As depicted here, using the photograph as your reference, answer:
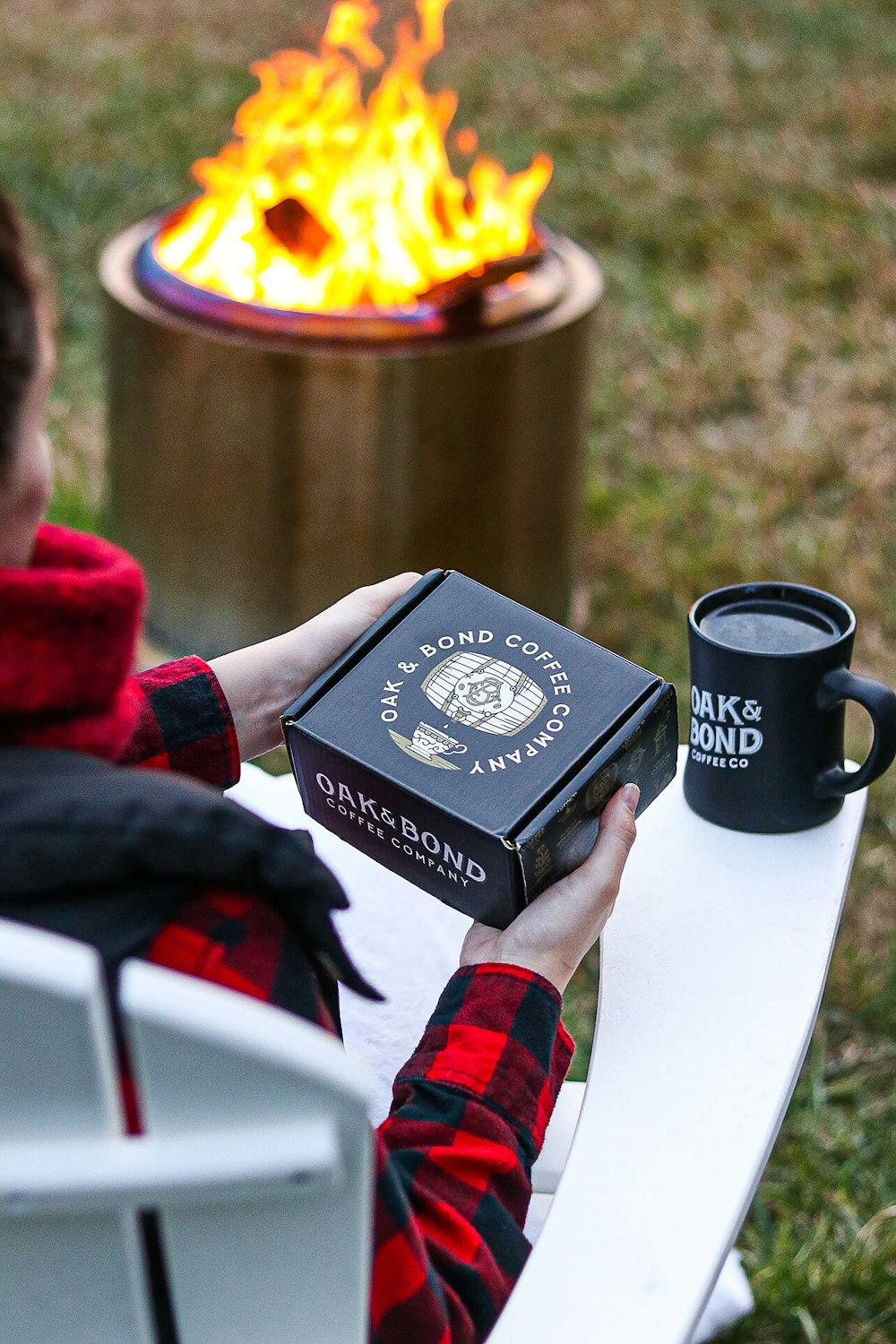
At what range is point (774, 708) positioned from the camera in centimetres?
115

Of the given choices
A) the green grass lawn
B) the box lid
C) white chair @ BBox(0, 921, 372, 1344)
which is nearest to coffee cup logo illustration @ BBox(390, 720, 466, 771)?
the box lid

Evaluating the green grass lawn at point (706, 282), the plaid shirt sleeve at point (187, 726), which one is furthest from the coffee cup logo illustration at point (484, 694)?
the green grass lawn at point (706, 282)

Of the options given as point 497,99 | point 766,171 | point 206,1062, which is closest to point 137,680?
point 206,1062

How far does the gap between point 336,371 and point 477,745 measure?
147cm

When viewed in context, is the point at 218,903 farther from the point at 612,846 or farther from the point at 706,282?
the point at 706,282

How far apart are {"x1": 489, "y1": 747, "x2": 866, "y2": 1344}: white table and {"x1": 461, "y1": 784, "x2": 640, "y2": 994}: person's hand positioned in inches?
3.0

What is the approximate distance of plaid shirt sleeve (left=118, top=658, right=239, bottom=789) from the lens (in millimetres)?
1200

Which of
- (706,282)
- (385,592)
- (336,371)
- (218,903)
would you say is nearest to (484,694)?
(385,592)

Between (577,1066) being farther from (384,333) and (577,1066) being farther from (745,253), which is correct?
(745,253)

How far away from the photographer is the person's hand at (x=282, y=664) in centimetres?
124

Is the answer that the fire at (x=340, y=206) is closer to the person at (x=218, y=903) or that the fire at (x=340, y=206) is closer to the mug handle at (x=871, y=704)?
the mug handle at (x=871, y=704)

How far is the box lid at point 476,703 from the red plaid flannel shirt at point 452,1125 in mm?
116

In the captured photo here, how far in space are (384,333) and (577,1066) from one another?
114cm

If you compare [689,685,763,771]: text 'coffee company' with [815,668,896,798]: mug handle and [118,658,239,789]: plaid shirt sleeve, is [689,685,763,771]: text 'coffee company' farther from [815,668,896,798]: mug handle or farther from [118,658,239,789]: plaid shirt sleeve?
[118,658,239,789]: plaid shirt sleeve
